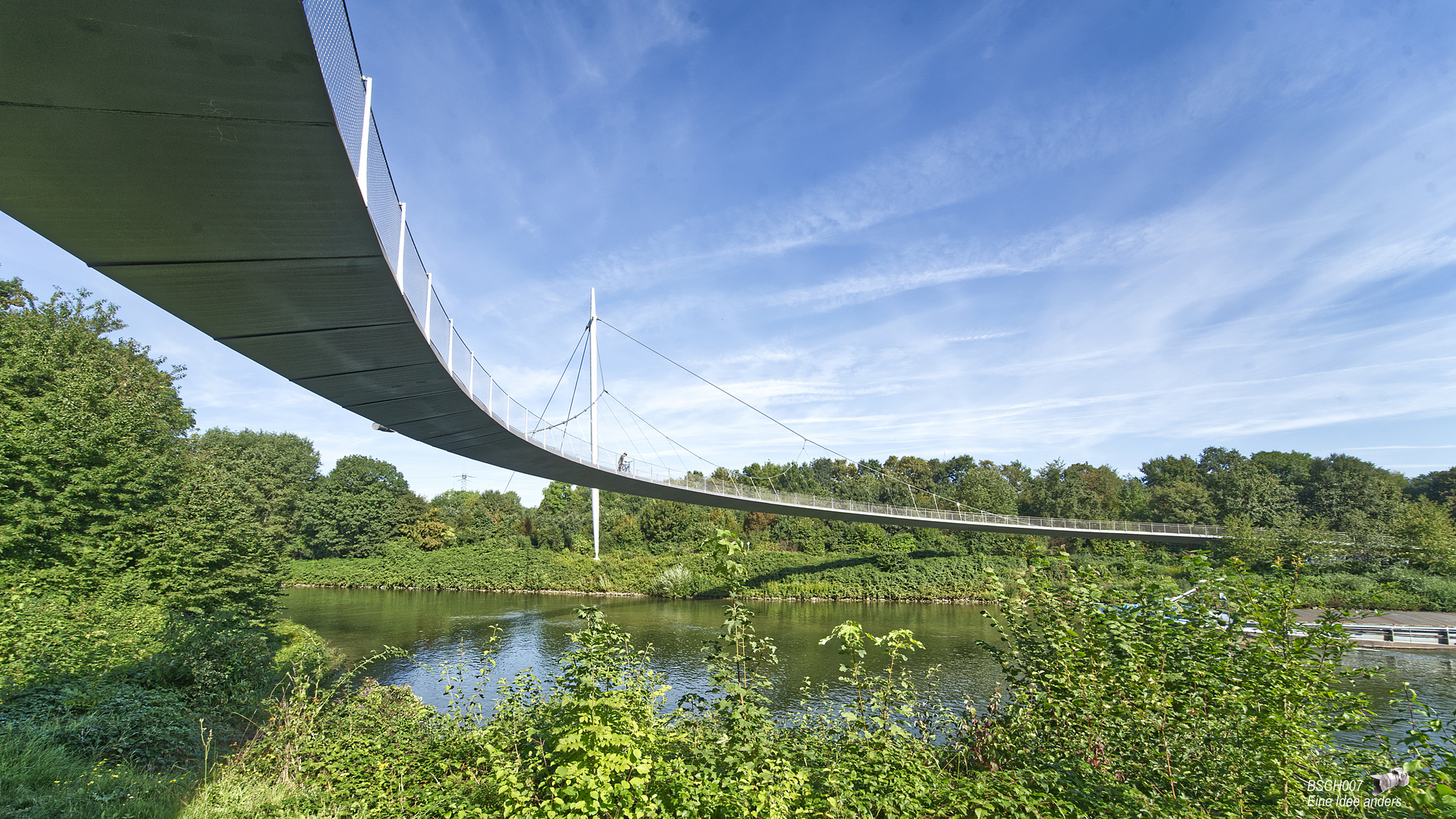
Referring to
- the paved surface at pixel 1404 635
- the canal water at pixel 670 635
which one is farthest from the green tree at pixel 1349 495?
the canal water at pixel 670 635

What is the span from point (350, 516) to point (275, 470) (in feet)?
18.6

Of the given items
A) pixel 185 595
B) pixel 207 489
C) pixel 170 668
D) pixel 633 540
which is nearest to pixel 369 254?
pixel 170 668

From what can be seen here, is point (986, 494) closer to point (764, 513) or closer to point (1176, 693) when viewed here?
point (764, 513)

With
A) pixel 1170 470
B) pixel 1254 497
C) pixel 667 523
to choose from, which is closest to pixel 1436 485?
pixel 1170 470

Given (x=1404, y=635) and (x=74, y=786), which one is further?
(x=1404, y=635)

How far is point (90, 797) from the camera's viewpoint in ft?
11.2

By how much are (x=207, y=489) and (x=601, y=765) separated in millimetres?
14666

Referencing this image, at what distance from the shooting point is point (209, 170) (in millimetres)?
3270

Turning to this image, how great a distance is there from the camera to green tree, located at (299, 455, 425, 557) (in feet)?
119

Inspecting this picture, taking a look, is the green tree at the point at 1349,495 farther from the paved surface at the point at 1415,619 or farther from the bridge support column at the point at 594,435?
the bridge support column at the point at 594,435

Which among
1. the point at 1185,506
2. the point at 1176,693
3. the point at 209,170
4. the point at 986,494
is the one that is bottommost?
the point at 1176,693

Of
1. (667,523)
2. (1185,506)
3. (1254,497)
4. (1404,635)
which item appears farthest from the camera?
(1185,506)

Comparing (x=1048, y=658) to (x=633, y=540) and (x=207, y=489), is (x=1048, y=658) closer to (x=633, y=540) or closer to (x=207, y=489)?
(x=207, y=489)

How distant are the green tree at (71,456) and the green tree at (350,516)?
23488 mm
